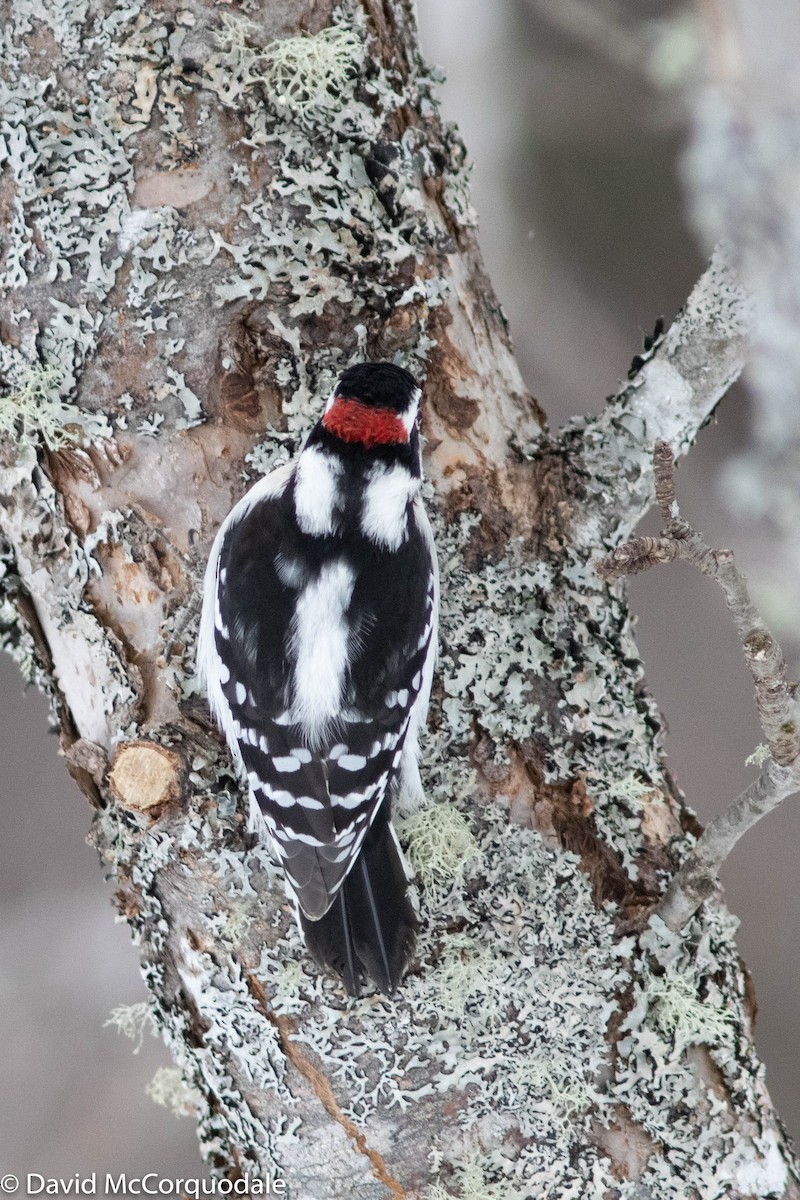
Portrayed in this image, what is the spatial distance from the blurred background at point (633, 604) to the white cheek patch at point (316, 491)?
2.06 meters

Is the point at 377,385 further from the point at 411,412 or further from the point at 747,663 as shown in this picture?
the point at 747,663

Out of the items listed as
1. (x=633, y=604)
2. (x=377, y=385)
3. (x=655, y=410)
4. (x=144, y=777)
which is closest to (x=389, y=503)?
(x=377, y=385)

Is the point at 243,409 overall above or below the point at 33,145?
below

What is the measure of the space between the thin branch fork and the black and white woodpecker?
448mm

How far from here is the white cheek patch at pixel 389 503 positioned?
6.10 feet

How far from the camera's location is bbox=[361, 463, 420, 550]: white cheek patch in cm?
186

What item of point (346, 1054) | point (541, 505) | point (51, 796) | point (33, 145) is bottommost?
point (51, 796)

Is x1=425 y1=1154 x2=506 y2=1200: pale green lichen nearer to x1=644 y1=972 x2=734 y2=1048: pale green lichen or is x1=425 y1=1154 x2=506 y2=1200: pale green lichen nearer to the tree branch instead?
x1=644 y1=972 x2=734 y2=1048: pale green lichen

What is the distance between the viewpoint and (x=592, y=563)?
6.34 feet

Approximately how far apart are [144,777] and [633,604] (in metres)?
2.66

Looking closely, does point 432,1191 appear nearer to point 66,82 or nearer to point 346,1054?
point 346,1054

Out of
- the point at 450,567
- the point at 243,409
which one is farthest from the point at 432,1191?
the point at 243,409

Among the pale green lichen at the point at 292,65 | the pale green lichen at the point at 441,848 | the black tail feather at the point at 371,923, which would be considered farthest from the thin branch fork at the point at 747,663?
the pale green lichen at the point at 292,65

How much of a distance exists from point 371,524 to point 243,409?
293 mm
